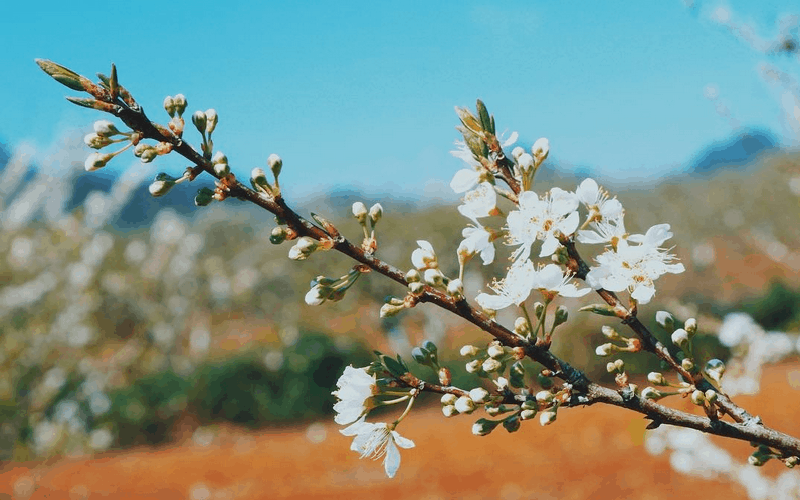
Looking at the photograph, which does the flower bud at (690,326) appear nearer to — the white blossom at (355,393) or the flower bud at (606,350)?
the flower bud at (606,350)

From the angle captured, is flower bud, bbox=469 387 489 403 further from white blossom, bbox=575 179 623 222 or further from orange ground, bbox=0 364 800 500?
orange ground, bbox=0 364 800 500

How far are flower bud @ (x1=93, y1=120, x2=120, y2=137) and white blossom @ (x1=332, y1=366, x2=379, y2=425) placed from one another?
508mm

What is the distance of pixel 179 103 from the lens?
1060mm

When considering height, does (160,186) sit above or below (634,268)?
A: below

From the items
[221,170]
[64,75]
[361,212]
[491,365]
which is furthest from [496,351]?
[64,75]

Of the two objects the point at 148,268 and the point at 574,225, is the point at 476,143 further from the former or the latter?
the point at 148,268

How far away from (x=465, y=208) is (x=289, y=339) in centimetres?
1209

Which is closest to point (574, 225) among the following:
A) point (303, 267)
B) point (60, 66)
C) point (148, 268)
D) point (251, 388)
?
point (60, 66)

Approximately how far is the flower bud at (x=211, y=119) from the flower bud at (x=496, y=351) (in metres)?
0.54

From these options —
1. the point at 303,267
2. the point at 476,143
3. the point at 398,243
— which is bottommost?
the point at 476,143

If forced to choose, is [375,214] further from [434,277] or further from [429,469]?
[429,469]

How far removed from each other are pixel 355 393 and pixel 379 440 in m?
0.16

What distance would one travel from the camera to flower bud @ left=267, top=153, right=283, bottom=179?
1094 millimetres

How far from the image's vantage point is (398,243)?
19.1 m
